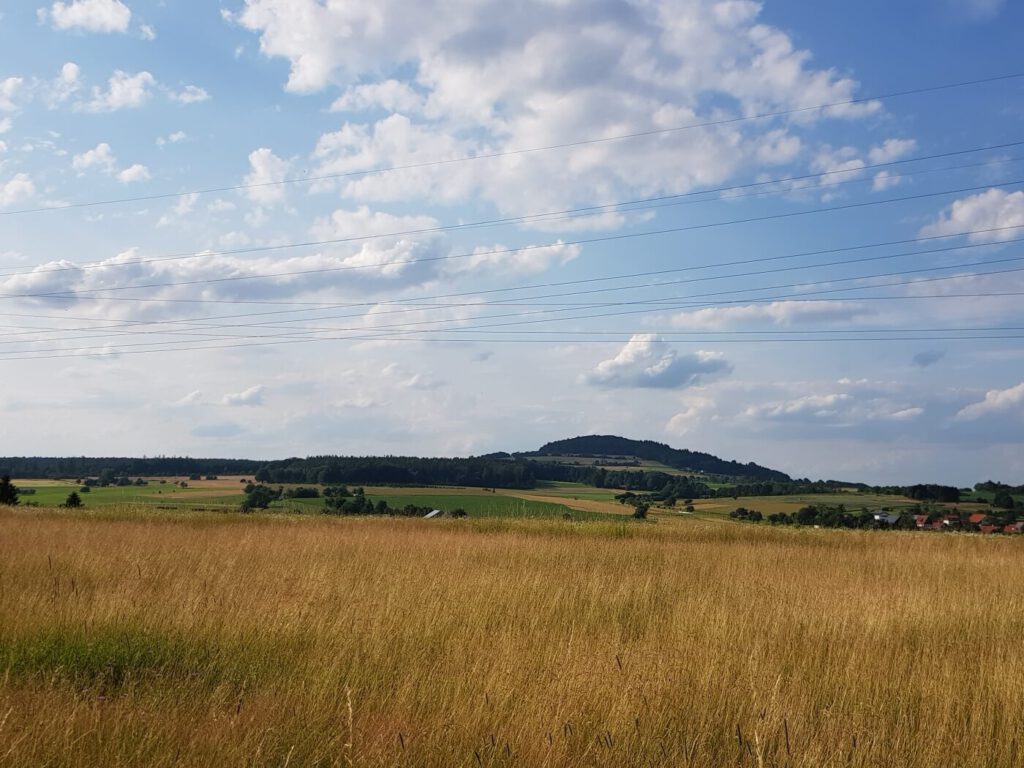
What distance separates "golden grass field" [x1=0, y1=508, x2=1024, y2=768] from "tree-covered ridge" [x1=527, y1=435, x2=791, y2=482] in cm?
14318

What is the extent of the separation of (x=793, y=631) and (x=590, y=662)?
11.4ft

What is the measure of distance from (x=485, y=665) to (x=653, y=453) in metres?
161

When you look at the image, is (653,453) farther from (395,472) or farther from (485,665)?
(485,665)

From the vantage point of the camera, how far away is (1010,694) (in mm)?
6734

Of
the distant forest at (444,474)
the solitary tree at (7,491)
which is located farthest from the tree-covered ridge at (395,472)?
the solitary tree at (7,491)

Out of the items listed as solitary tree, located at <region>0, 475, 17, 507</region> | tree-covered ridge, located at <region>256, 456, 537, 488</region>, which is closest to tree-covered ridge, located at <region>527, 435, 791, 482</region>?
tree-covered ridge, located at <region>256, 456, 537, 488</region>

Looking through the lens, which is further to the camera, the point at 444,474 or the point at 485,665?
the point at 444,474

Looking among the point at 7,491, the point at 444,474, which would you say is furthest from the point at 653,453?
the point at 7,491

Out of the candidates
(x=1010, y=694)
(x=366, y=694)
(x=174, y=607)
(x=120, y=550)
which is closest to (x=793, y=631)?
(x=1010, y=694)

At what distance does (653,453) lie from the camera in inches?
6471

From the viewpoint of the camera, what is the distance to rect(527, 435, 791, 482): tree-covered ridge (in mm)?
156000

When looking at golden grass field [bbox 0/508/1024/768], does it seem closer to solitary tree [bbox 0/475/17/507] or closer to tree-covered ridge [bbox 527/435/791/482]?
solitary tree [bbox 0/475/17/507]

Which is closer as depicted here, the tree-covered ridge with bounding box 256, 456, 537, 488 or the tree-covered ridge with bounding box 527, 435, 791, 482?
the tree-covered ridge with bounding box 256, 456, 537, 488

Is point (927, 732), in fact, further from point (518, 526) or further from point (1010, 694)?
point (518, 526)
